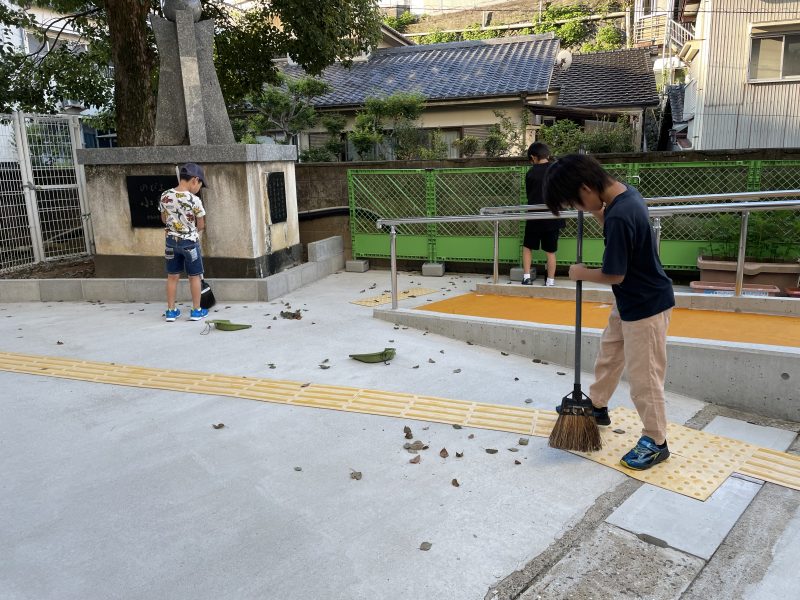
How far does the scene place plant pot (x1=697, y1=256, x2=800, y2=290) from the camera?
693cm

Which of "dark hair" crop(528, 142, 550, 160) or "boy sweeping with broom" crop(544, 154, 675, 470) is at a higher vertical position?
"dark hair" crop(528, 142, 550, 160)

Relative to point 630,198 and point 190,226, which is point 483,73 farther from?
point 630,198

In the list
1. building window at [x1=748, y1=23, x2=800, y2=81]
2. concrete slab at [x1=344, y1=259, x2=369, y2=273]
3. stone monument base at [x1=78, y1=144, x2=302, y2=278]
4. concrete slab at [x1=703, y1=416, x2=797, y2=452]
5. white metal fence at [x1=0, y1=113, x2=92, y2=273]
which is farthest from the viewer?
building window at [x1=748, y1=23, x2=800, y2=81]

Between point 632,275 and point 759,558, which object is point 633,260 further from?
point 759,558

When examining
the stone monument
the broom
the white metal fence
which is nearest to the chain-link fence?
the stone monument

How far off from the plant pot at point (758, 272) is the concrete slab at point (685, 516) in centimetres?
477

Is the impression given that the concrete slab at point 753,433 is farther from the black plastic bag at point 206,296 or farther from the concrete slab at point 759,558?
the black plastic bag at point 206,296

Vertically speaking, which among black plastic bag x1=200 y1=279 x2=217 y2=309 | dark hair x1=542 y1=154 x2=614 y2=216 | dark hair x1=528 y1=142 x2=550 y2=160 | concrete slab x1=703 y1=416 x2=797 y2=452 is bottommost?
concrete slab x1=703 y1=416 x2=797 y2=452

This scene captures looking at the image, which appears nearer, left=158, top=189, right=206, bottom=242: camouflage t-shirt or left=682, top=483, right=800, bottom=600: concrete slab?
left=682, top=483, right=800, bottom=600: concrete slab

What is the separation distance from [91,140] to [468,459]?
19.8 metres

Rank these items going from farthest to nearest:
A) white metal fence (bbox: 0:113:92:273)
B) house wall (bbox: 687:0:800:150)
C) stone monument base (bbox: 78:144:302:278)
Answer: house wall (bbox: 687:0:800:150), white metal fence (bbox: 0:113:92:273), stone monument base (bbox: 78:144:302:278)

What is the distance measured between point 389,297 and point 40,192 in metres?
5.63

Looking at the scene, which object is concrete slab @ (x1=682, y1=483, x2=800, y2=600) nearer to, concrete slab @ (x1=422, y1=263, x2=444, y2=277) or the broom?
the broom

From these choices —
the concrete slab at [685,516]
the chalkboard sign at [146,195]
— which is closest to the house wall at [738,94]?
the chalkboard sign at [146,195]
